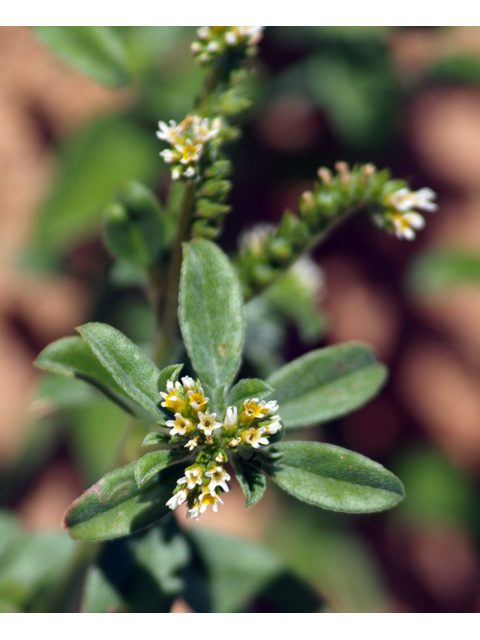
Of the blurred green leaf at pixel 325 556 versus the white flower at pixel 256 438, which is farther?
the blurred green leaf at pixel 325 556

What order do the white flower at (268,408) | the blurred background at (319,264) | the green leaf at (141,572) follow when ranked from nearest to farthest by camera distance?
1. the white flower at (268,408)
2. the green leaf at (141,572)
3. the blurred background at (319,264)

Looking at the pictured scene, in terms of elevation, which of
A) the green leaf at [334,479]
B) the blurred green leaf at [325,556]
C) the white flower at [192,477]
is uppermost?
the white flower at [192,477]

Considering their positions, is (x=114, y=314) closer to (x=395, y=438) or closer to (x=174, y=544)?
(x=174, y=544)

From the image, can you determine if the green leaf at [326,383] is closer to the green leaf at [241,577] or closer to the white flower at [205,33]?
the green leaf at [241,577]

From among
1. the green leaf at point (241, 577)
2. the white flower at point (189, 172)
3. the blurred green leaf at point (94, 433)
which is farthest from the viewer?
the blurred green leaf at point (94, 433)

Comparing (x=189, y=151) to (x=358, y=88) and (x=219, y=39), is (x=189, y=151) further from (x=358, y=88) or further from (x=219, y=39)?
(x=358, y=88)

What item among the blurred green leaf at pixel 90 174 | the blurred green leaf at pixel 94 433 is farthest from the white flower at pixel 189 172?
the blurred green leaf at pixel 94 433
